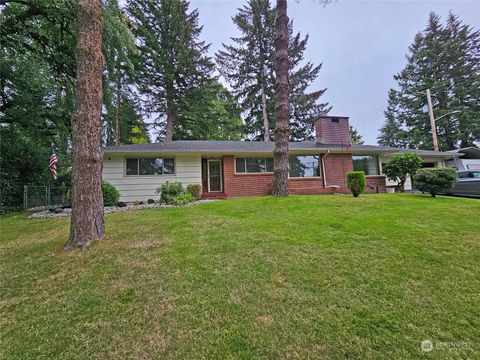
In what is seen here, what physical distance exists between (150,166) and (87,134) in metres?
7.08

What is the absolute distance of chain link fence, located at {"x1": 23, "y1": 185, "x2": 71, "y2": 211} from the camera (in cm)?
980

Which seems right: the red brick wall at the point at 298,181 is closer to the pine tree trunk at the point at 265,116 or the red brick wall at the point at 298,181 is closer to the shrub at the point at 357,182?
the shrub at the point at 357,182

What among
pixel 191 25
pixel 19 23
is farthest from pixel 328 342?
pixel 191 25

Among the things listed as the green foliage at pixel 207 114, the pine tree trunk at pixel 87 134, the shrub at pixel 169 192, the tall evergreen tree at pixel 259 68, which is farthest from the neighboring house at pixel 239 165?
the tall evergreen tree at pixel 259 68

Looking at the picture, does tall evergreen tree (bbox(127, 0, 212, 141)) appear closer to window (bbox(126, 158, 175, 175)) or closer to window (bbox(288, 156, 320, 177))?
window (bbox(126, 158, 175, 175))

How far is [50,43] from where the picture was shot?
8328 millimetres

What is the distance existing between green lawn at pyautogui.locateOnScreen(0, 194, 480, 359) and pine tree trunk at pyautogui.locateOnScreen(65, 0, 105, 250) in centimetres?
37

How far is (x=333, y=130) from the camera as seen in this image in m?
13.4

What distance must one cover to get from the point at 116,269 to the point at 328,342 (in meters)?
2.59

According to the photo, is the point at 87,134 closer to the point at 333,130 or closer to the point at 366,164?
the point at 333,130

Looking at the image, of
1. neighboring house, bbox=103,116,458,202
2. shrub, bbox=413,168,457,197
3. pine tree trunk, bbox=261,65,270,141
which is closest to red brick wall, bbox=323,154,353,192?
neighboring house, bbox=103,116,458,202

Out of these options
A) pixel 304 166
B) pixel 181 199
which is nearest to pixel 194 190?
pixel 181 199

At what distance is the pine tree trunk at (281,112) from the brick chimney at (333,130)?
6.43 meters

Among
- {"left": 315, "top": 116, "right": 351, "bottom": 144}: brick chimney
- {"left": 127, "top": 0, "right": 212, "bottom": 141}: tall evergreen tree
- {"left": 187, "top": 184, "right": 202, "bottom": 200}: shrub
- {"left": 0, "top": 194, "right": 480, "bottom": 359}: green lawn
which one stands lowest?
{"left": 0, "top": 194, "right": 480, "bottom": 359}: green lawn
